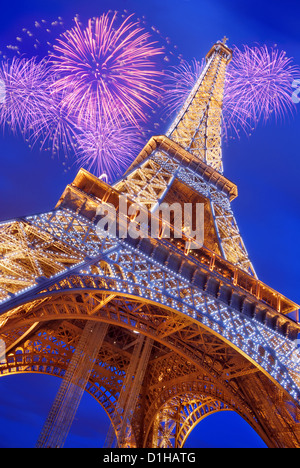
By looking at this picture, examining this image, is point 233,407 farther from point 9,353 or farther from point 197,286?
point 9,353

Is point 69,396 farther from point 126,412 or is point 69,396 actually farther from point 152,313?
point 152,313

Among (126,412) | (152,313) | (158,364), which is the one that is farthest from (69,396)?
(158,364)

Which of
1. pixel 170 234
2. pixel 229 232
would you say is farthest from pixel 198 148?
pixel 170 234

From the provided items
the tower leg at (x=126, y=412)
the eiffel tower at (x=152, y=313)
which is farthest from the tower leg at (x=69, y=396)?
the tower leg at (x=126, y=412)
